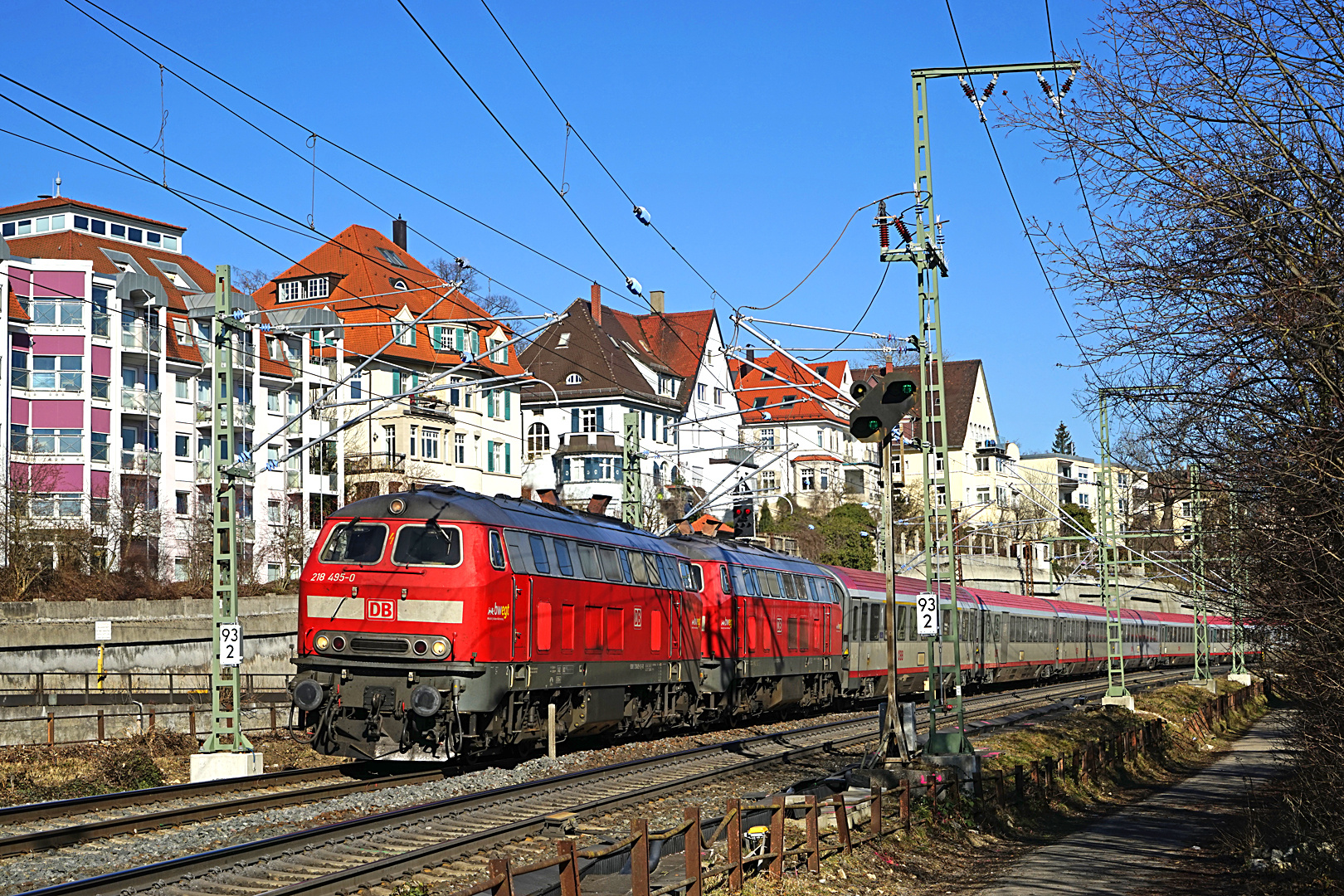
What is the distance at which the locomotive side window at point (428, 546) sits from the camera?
1956 cm

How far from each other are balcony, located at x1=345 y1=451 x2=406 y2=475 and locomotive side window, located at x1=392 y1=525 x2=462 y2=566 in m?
46.3

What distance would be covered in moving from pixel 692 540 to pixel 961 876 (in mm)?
14248

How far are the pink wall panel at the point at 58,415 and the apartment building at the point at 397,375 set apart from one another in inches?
389

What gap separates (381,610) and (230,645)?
2.87m

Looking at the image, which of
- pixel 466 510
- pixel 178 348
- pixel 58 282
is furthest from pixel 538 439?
pixel 466 510

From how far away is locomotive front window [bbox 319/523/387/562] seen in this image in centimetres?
1992

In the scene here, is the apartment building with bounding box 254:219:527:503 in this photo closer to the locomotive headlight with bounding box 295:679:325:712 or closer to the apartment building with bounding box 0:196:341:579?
the apartment building with bounding box 0:196:341:579

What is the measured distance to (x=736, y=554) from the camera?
100 feet

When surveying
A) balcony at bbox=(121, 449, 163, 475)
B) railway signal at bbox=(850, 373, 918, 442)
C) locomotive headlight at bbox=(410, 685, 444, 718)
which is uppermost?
balcony at bbox=(121, 449, 163, 475)

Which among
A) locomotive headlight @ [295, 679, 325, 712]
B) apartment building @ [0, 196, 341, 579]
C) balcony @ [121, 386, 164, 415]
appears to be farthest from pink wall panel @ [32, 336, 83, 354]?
locomotive headlight @ [295, 679, 325, 712]

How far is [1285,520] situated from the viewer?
11781 millimetres

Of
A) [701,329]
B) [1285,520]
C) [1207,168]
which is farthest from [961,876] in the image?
[701,329]

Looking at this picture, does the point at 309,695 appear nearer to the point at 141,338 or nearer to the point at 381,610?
the point at 381,610

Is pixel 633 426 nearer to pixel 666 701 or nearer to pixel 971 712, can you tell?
pixel 666 701
